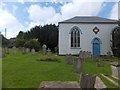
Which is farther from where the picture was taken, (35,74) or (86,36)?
(86,36)

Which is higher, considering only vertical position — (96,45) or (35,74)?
(96,45)

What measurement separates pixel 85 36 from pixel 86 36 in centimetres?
16

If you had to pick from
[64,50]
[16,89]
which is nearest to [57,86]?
[16,89]

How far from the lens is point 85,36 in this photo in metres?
41.2

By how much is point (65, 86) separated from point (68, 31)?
34943 mm

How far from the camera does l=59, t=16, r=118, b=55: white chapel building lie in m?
40.7

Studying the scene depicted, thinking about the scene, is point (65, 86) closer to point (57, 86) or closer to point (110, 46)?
point (57, 86)

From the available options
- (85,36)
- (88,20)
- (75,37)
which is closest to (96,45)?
(85,36)

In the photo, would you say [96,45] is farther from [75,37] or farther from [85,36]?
[75,37]

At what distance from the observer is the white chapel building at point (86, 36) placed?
40.7 metres

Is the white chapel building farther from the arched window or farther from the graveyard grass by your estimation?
the graveyard grass

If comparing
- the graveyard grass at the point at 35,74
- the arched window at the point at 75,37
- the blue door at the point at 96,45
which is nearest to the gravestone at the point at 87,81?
the graveyard grass at the point at 35,74

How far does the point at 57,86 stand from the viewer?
6.11m

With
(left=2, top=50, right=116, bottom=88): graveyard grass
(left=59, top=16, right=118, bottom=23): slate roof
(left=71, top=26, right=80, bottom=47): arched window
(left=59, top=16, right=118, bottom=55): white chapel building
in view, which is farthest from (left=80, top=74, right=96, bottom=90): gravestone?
(left=59, top=16, right=118, bottom=23): slate roof
